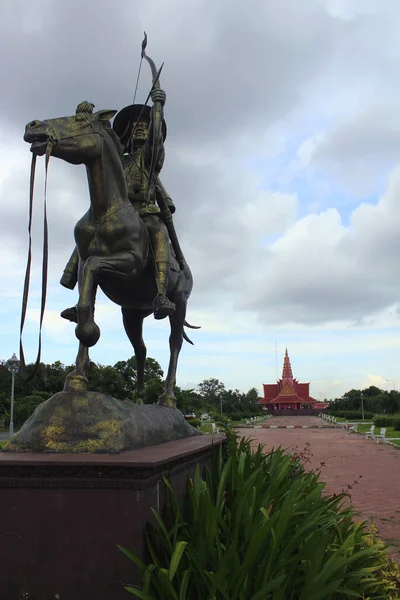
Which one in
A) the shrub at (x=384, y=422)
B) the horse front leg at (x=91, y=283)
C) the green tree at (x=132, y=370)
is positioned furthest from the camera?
the green tree at (x=132, y=370)

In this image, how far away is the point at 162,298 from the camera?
4.16 m

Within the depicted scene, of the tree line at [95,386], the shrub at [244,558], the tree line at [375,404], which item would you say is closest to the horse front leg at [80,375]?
the shrub at [244,558]

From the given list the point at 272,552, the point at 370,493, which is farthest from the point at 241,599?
the point at 370,493

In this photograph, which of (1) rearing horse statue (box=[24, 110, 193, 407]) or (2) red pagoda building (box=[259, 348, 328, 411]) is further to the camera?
(2) red pagoda building (box=[259, 348, 328, 411])

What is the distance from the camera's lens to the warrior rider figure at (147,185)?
13.6ft

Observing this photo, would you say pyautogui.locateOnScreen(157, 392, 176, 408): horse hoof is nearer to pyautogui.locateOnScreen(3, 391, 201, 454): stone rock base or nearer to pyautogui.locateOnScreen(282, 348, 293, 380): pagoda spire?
pyautogui.locateOnScreen(3, 391, 201, 454): stone rock base

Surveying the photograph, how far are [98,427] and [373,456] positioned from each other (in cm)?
1349

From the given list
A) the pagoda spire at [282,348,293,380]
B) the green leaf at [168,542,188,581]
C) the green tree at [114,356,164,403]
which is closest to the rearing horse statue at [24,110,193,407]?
the green leaf at [168,542,188,581]

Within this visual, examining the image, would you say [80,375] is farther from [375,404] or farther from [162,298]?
[375,404]

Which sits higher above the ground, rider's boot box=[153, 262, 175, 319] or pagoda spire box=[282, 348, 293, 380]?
pagoda spire box=[282, 348, 293, 380]

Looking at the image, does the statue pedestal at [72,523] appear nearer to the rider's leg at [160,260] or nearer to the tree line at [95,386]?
the rider's leg at [160,260]

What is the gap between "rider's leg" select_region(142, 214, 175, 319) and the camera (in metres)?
4.16

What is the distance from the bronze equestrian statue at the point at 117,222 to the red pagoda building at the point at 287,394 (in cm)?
7922

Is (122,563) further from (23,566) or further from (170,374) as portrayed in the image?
(170,374)
